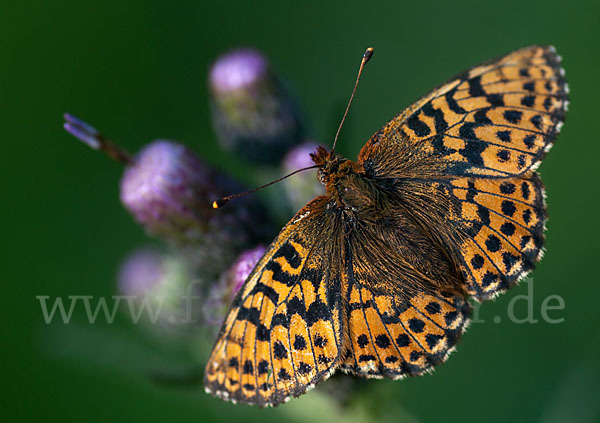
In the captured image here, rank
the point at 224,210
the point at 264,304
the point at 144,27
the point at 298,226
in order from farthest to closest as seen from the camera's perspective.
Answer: the point at 144,27 → the point at 224,210 → the point at 298,226 → the point at 264,304

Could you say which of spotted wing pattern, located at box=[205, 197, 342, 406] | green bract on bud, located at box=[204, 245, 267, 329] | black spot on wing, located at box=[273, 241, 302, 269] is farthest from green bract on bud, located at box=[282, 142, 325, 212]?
spotted wing pattern, located at box=[205, 197, 342, 406]

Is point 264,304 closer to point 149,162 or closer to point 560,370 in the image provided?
point 149,162

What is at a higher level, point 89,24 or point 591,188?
point 89,24

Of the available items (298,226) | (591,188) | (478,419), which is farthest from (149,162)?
(591,188)

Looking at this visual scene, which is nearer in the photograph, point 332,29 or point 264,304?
point 264,304

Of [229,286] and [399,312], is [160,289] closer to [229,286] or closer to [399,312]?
[229,286]

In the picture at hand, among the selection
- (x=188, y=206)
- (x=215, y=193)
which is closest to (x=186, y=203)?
(x=188, y=206)
